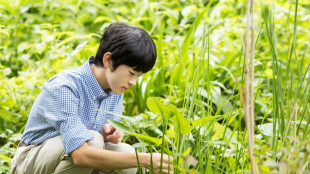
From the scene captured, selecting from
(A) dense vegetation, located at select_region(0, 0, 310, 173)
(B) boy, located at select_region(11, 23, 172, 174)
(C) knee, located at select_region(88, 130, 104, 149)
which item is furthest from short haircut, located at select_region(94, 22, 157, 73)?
(C) knee, located at select_region(88, 130, 104, 149)

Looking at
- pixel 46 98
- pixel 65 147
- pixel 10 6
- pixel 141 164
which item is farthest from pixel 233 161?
pixel 10 6

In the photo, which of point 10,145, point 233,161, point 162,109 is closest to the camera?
point 162,109

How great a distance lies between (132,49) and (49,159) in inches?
19.6

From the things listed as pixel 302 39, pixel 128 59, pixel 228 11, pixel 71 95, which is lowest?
pixel 71 95

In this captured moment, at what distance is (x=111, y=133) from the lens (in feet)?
5.99

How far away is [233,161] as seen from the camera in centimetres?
142

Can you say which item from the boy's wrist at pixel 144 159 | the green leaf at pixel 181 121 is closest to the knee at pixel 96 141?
the boy's wrist at pixel 144 159

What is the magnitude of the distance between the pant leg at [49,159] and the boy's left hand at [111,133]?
12 centimetres

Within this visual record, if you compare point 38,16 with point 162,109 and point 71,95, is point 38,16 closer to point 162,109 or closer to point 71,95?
point 71,95

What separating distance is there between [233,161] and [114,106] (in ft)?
2.14

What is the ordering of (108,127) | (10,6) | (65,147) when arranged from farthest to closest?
(10,6), (108,127), (65,147)

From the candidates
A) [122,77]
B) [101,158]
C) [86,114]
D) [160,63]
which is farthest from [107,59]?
[160,63]

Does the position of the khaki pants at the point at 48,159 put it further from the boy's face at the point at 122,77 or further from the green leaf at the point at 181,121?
the green leaf at the point at 181,121

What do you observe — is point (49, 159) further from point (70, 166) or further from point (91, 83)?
point (91, 83)
